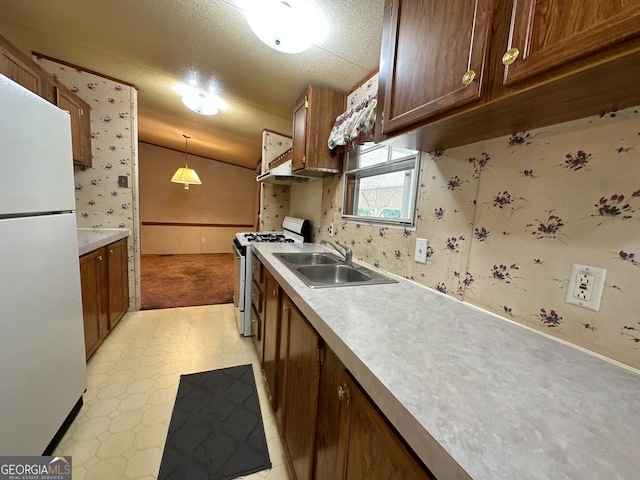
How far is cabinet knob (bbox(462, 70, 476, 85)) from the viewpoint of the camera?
0.67 m

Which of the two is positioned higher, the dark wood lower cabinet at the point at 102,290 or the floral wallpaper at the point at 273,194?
the floral wallpaper at the point at 273,194

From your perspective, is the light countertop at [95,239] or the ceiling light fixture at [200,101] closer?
the light countertop at [95,239]

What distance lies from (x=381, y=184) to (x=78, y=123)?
9.48ft

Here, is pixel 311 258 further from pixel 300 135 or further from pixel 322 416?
pixel 322 416

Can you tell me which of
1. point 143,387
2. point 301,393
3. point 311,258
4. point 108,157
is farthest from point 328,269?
point 108,157

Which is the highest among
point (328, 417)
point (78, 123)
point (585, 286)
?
point (78, 123)

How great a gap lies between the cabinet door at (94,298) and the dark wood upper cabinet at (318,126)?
1720mm

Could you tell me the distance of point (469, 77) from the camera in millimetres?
680

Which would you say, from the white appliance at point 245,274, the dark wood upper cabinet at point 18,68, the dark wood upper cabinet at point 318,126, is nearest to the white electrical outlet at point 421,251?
the dark wood upper cabinet at point 318,126

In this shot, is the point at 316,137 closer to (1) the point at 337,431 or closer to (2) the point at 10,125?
(2) the point at 10,125

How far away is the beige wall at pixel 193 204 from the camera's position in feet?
19.1

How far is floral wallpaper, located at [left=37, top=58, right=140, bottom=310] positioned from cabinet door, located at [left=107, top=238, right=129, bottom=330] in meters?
0.14

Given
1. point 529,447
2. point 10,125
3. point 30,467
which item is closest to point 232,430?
point 30,467

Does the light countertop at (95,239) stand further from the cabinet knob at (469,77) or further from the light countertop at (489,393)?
the cabinet knob at (469,77)
